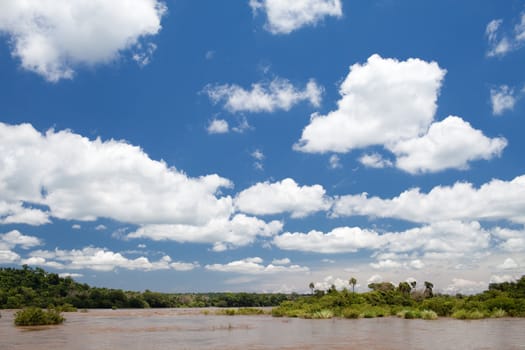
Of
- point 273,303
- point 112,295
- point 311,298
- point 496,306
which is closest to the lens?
point 496,306

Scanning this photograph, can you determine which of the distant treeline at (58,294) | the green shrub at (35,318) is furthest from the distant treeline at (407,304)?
the distant treeline at (58,294)

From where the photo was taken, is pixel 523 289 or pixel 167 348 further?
pixel 523 289

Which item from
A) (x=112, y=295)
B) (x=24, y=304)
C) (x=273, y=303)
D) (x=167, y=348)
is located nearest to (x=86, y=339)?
(x=167, y=348)

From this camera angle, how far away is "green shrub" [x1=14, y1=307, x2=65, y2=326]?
177ft

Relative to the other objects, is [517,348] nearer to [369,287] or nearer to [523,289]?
[523,289]

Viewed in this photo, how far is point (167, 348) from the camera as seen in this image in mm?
32219

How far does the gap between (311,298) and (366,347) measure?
62.4 m

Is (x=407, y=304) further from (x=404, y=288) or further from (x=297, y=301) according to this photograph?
(x=297, y=301)

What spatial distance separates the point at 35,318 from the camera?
55.1 metres

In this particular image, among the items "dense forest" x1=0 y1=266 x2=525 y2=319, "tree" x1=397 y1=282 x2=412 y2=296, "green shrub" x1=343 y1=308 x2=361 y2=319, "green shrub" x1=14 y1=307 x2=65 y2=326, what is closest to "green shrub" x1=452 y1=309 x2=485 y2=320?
"dense forest" x1=0 y1=266 x2=525 y2=319

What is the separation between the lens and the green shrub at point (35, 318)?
53875mm

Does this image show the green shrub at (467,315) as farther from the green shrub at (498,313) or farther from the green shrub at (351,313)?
the green shrub at (351,313)

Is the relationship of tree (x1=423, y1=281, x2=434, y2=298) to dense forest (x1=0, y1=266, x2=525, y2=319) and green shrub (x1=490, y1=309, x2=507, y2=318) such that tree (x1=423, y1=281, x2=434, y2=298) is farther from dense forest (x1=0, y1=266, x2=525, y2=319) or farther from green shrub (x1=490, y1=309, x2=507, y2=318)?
green shrub (x1=490, y1=309, x2=507, y2=318)

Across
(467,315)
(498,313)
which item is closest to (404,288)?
(498,313)
